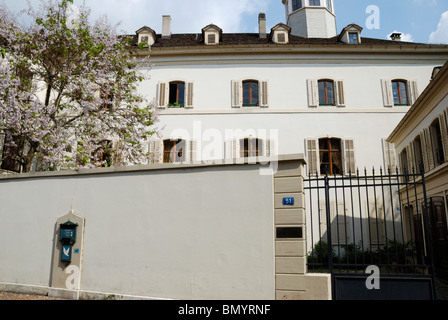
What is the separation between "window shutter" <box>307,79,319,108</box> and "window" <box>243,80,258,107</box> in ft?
8.74

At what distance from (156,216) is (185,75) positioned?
40.0 feet

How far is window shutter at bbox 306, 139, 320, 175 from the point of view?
15859 millimetres

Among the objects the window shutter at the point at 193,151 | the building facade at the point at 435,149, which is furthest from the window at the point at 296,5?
the window shutter at the point at 193,151

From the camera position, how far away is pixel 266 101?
16.9 m

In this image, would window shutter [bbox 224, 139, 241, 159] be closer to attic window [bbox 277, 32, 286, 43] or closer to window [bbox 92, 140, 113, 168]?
window [bbox 92, 140, 113, 168]

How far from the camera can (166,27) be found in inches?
827

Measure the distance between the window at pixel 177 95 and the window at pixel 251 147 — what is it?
3.83 meters

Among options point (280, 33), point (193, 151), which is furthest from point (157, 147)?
point (280, 33)

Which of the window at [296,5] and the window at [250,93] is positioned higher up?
→ the window at [296,5]

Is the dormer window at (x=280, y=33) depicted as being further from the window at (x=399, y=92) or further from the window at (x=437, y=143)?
the window at (x=437, y=143)

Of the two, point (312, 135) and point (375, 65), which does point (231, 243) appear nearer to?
point (312, 135)

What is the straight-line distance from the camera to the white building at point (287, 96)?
16.3 metres

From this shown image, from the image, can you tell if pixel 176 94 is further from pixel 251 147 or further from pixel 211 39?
pixel 251 147
